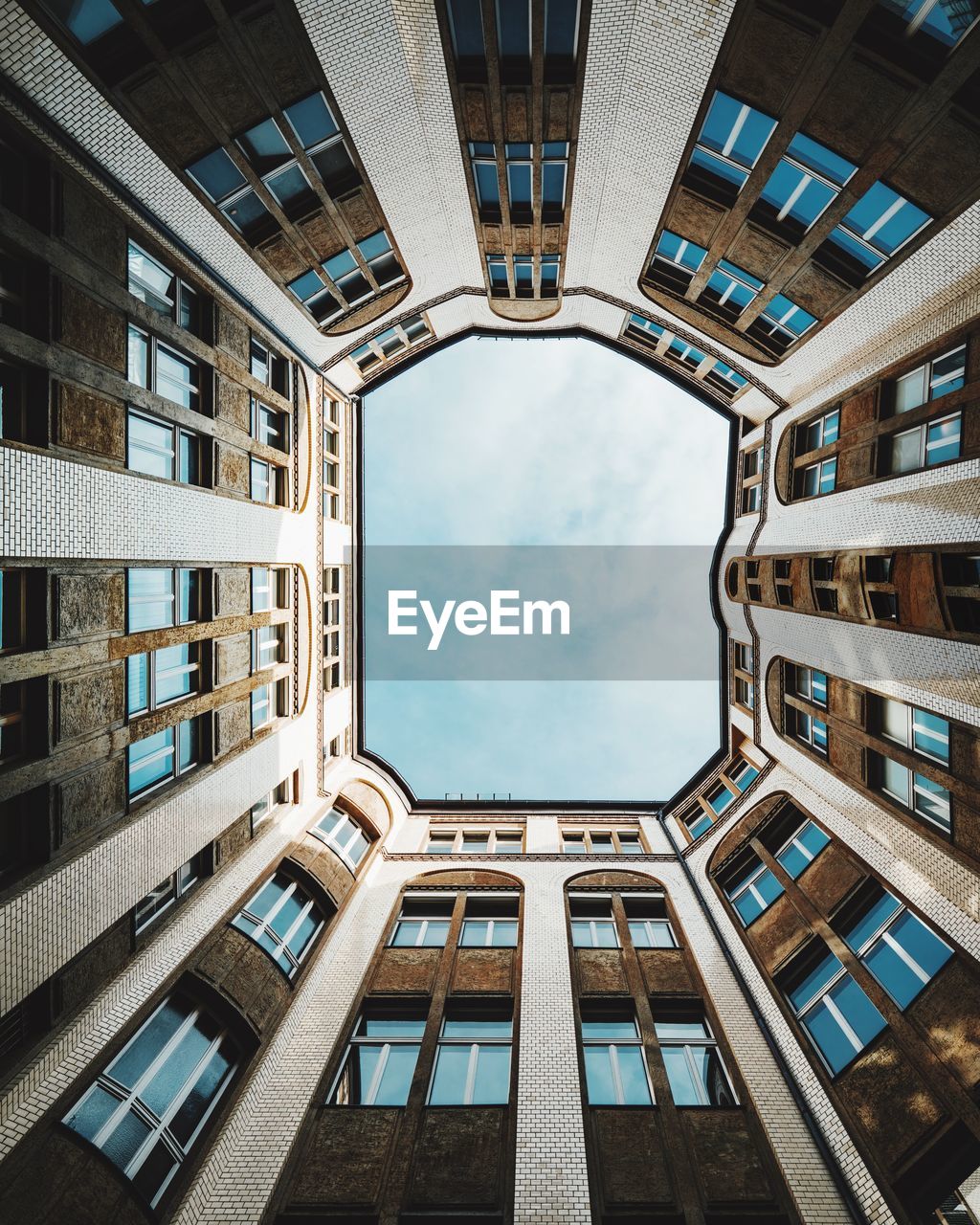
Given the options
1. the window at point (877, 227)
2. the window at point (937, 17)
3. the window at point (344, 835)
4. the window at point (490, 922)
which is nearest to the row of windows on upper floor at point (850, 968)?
the window at point (490, 922)

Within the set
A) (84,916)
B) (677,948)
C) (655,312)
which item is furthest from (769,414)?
(84,916)

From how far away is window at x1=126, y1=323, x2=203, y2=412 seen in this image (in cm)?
1294

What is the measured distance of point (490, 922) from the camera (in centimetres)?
2039

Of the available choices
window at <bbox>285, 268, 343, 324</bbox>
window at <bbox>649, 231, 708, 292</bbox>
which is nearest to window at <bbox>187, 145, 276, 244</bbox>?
window at <bbox>285, 268, 343, 324</bbox>

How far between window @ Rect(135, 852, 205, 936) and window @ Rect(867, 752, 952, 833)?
749 inches

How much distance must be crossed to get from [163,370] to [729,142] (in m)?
14.9

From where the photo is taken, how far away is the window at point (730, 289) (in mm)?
17500

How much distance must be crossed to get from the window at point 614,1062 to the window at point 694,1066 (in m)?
0.66

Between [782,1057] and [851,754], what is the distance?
861 cm

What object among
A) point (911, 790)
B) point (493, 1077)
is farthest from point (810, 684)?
point (493, 1077)

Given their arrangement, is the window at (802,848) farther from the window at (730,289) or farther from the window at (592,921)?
the window at (730,289)

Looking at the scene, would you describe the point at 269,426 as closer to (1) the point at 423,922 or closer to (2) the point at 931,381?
(1) the point at 423,922

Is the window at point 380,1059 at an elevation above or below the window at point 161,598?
below

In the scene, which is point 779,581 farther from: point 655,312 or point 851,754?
point 655,312
